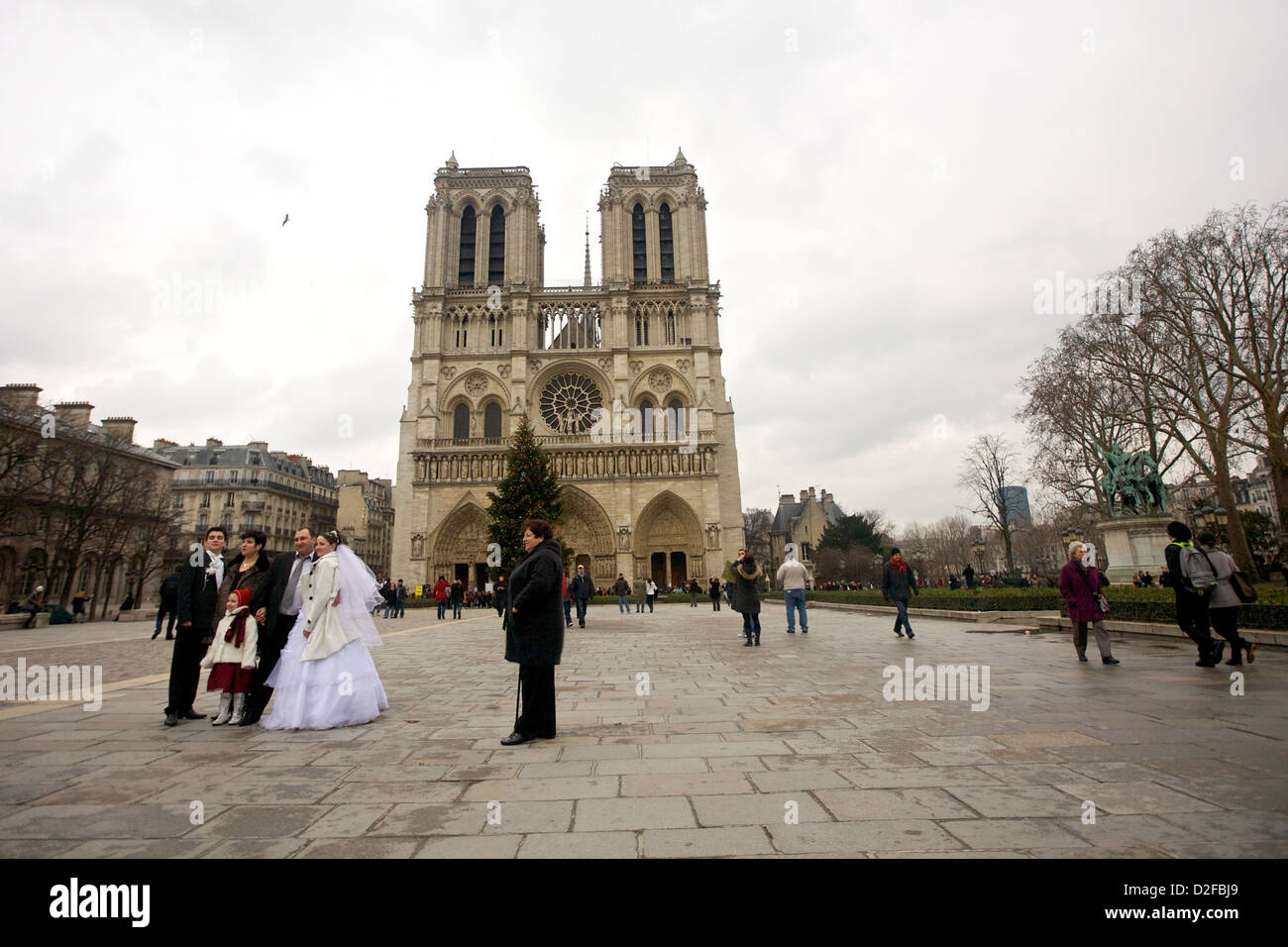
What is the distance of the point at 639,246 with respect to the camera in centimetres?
4012

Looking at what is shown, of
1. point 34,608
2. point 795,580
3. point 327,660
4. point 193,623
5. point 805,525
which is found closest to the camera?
point 327,660

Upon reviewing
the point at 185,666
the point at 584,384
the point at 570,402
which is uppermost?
the point at 584,384

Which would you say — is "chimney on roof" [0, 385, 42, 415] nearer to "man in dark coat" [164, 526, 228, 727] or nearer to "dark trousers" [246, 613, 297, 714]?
"man in dark coat" [164, 526, 228, 727]

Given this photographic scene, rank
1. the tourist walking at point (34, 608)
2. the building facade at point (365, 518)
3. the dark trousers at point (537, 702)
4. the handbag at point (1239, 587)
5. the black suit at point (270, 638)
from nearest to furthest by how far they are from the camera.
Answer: the dark trousers at point (537, 702)
the black suit at point (270, 638)
the handbag at point (1239, 587)
the tourist walking at point (34, 608)
the building facade at point (365, 518)

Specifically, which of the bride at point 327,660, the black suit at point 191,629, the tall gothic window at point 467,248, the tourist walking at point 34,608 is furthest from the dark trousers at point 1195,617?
the tall gothic window at point 467,248

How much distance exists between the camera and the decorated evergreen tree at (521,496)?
85.0 ft

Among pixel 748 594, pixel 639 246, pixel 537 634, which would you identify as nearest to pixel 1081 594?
pixel 748 594

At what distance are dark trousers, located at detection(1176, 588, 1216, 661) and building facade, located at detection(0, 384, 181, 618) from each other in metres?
26.9

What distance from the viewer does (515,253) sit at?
127 feet

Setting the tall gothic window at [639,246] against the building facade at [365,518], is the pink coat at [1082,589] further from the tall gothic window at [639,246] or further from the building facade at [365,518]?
the building facade at [365,518]

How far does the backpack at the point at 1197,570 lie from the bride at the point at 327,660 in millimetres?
7750

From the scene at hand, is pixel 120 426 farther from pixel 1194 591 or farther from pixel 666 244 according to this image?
pixel 1194 591

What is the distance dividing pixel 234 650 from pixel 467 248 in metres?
38.9
